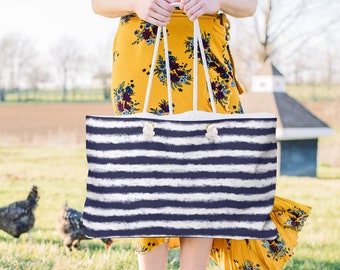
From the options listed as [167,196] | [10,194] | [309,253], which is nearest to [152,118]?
[167,196]

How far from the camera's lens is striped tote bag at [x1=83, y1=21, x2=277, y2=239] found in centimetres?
153

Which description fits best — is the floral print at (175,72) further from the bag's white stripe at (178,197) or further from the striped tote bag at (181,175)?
the bag's white stripe at (178,197)

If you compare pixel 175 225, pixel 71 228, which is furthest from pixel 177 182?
pixel 71 228

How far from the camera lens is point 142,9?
1649 mm

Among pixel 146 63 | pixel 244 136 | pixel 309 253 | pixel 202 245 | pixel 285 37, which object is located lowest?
pixel 309 253

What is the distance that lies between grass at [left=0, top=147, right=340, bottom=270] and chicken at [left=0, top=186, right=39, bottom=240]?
8 cm

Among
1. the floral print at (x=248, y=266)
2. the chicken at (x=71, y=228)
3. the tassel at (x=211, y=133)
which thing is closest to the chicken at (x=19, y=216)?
the chicken at (x=71, y=228)

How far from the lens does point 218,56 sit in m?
1.79

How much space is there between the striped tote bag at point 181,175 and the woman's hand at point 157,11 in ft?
0.76

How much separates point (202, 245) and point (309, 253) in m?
2.25

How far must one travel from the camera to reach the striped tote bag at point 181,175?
153 cm

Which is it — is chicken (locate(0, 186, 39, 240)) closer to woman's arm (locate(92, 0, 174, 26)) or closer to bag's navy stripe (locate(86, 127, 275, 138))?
woman's arm (locate(92, 0, 174, 26))

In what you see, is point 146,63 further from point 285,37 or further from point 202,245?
point 285,37

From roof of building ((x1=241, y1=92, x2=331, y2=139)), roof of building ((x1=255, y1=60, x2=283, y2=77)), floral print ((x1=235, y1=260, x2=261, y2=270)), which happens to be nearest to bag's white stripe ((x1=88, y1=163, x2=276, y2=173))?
floral print ((x1=235, y1=260, x2=261, y2=270))
